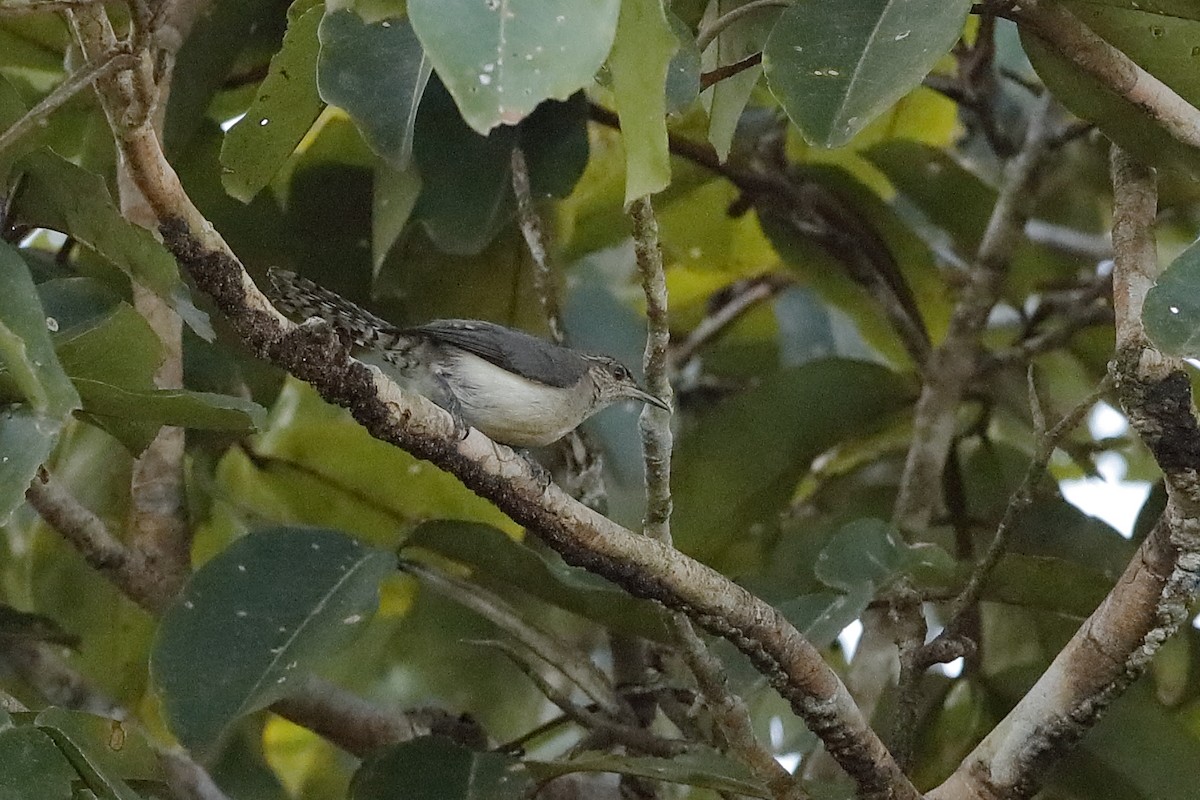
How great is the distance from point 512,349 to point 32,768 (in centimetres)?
149

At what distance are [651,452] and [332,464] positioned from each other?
104 cm

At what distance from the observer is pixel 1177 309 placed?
1189mm

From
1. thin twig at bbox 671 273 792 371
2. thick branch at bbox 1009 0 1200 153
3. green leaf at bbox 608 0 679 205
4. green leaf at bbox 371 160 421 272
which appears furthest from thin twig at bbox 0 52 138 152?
thin twig at bbox 671 273 792 371

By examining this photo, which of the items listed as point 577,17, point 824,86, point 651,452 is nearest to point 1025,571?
point 651,452

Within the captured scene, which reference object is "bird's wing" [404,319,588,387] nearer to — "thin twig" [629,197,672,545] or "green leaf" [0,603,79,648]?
"green leaf" [0,603,79,648]

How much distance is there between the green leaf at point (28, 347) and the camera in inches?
39.3

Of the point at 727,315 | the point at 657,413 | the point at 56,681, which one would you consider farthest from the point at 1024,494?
the point at 727,315

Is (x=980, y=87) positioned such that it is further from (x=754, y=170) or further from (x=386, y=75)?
(x=386, y=75)

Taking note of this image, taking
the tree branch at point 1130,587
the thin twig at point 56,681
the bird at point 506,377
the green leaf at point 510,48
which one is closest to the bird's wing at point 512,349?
the bird at point 506,377

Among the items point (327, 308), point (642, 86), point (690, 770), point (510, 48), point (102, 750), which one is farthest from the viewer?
point (327, 308)

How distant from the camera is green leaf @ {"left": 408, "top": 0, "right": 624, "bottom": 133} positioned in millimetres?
932

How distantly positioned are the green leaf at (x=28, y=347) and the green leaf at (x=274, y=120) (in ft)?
1.94

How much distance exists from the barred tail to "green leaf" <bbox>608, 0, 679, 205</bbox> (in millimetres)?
1020

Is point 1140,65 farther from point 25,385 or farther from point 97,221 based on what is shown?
point 25,385
